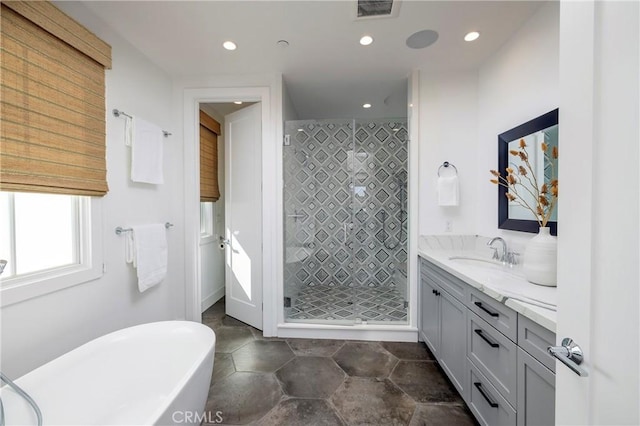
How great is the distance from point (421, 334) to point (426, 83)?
7.96 ft

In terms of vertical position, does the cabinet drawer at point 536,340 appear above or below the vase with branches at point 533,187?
below

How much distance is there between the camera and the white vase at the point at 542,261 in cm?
129

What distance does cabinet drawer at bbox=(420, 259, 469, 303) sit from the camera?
158 centimetres

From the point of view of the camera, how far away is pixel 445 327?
182 cm

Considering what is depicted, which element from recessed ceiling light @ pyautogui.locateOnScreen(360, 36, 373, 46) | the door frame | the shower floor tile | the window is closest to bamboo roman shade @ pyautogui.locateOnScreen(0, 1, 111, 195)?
the window

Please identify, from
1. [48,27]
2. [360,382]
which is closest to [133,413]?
[360,382]

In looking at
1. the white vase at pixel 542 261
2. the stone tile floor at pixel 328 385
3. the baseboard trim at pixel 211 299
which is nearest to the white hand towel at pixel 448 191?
the white vase at pixel 542 261

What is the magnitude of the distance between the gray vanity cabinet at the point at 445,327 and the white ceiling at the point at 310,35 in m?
1.90

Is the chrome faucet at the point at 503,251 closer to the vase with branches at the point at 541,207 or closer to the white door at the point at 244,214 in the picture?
the vase with branches at the point at 541,207

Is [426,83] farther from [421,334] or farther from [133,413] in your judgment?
[133,413]

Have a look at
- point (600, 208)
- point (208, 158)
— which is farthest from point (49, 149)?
point (600, 208)

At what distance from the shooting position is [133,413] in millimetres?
1348

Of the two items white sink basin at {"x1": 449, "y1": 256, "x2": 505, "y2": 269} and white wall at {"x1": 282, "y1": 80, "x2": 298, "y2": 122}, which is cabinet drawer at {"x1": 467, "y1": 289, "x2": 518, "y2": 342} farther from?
white wall at {"x1": 282, "y1": 80, "x2": 298, "y2": 122}

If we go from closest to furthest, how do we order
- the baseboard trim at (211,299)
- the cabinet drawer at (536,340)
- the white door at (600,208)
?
the white door at (600,208) → the cabinet drawer at (536,340) → the baseboard trim at (211,299)
